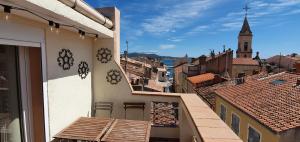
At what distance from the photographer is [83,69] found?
19.8 ft

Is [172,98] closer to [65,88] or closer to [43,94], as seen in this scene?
[65,88]

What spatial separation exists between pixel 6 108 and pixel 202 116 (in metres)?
2.95

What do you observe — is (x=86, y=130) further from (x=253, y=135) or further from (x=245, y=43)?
(x=245, y=43)

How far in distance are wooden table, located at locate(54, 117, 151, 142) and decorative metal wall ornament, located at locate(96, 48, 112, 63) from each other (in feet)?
6.15

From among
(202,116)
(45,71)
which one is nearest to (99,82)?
(45,71)

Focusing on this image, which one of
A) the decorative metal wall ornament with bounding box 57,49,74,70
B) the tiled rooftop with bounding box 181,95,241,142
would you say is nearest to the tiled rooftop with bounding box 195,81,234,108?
the decorative metal wall ornament with bounding box 57,49,74,70

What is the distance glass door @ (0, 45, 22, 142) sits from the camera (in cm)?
355

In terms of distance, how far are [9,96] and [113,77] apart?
3255mm

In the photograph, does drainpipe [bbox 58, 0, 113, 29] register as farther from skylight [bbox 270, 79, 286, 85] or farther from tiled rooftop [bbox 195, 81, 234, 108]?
tiled rooftop [bbox 195, 81, 234, 108]

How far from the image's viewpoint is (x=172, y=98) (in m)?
6.45

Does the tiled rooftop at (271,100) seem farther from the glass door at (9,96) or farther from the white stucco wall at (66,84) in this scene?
the glass door at (9,96)

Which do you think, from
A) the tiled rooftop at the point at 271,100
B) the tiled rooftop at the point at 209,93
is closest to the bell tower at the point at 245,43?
the tiled rooftop at the point at 209,93

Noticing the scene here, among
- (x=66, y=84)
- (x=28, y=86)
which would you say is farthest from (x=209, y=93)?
(x=28, y=86)

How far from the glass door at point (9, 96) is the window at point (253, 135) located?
9.55 metres
